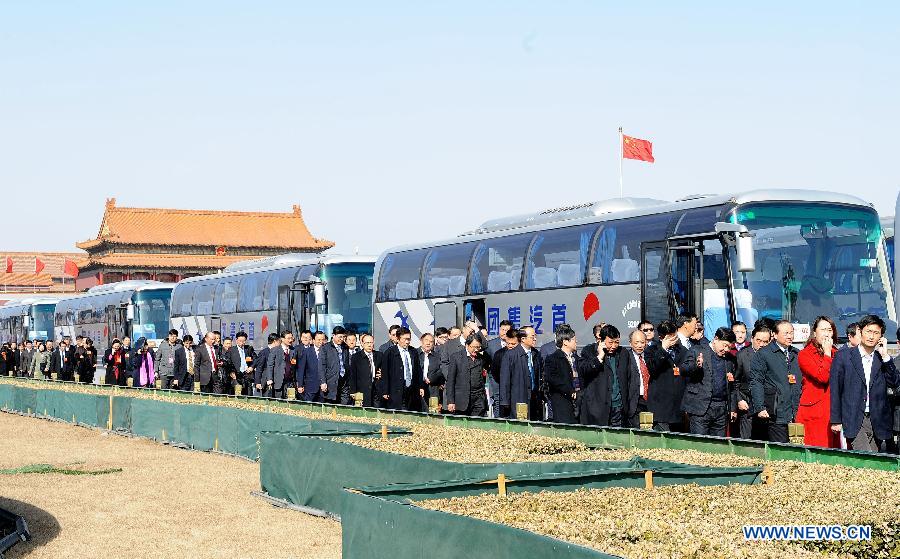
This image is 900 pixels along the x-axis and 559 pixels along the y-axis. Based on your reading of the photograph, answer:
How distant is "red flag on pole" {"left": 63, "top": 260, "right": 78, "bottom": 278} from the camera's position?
93162mm

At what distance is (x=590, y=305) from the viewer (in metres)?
20.3

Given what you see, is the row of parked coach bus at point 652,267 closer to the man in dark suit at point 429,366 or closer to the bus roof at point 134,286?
the man in dark suit at point 429,366

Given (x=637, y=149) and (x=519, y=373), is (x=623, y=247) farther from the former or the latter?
(x=637, y=149)

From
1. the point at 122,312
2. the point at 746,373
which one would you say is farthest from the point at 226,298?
the point at 746,373

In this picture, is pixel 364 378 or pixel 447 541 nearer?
pixel 447 541

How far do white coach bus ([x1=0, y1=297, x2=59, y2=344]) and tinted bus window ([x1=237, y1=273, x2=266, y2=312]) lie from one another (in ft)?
83.7

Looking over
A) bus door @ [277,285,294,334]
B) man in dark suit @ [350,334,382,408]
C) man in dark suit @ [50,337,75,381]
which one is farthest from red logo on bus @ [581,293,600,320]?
man in dark suit @ [50,337,75,381]

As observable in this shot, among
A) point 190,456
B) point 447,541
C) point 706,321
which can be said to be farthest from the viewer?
point 190,456

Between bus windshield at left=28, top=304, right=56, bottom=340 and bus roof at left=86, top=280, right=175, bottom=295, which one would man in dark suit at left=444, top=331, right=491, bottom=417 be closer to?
bus roof at left=86, top=280, right=175, bottom=295

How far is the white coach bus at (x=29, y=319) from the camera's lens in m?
60.1

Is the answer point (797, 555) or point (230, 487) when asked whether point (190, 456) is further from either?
point (797, 555)

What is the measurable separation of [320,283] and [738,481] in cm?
2250

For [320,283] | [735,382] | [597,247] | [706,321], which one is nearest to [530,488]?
[735,382]

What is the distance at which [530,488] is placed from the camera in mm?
8172
